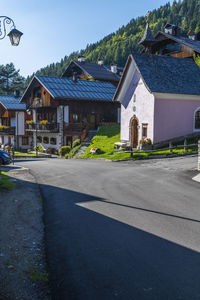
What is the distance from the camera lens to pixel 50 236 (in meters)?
7.24

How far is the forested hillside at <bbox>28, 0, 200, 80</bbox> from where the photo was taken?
124 metres

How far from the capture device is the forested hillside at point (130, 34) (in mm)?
124375

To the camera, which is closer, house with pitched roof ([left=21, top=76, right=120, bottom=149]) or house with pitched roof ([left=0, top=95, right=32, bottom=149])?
house with pitched roof ([left=21, top=76, right=120, bottom=149])

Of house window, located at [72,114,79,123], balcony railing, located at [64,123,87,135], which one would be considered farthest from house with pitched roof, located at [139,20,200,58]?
balcony railing, located at [64,123,87,135]

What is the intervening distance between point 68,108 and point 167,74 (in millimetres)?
14584

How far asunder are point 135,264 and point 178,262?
0.85 m

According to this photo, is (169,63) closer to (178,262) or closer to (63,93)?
(63,93)

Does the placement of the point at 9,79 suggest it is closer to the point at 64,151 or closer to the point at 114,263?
the point at 64,151

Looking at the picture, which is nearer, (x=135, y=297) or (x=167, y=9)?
(x=135, y=297)

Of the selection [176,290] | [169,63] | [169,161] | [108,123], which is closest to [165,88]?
[169,63]

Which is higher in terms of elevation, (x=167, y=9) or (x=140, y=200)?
(x=167, y=9)

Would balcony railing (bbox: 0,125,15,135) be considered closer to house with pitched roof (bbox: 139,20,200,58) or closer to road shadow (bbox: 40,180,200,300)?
house with pitched roof (bbox: 139,20,200,58)

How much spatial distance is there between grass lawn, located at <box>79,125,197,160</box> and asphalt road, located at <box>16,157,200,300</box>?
31.5ft


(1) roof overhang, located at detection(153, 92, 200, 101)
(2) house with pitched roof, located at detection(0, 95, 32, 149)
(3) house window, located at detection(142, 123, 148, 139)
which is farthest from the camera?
(2) house with pitched roof, located at detection(0, 95, 32, 149)
